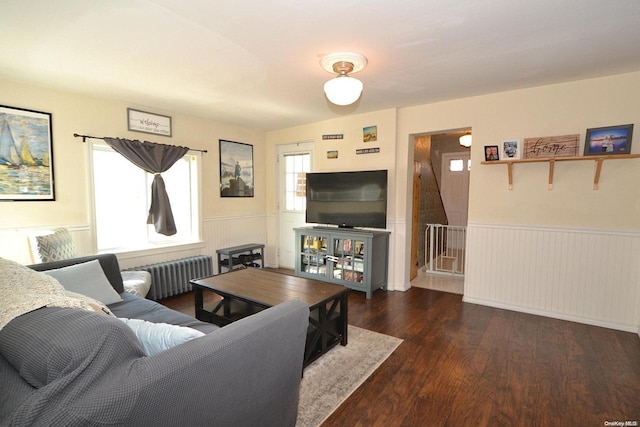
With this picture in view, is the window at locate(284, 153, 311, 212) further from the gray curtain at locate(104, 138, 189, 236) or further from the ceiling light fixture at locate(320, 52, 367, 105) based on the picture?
the ceiling light fixture at locate(320, 52, 367, 105)

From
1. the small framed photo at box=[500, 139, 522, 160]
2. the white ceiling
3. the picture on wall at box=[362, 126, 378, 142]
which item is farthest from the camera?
the picture on wall at box=[362, 126, 378, 142]

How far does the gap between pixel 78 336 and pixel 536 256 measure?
12.5ft

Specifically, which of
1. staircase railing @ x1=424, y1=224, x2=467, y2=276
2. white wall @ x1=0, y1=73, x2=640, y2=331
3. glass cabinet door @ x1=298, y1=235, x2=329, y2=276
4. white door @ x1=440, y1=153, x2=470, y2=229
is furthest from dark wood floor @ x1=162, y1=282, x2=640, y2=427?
white door @ x1=440, y1=153, x2=470, y2=229

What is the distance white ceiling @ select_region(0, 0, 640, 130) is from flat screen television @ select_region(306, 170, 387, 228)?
118cm

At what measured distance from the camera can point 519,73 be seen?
9.06 feet

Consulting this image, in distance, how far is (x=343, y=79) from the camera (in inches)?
88.6

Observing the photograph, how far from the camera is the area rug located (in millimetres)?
1857

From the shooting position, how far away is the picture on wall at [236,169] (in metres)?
4.67

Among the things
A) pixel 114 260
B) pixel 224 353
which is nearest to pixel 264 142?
pixel 114 260

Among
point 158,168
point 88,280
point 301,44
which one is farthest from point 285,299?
point 158,168

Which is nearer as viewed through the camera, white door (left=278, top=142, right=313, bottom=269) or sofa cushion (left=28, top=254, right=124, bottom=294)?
sofa cushion (left=28, top=254, right=124, bottom=294)

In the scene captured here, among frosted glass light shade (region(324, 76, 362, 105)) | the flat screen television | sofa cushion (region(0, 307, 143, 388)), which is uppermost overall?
frosted glass light shade (region(324, 76, 362, 105))

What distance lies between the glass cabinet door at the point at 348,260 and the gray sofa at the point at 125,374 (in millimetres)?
2683

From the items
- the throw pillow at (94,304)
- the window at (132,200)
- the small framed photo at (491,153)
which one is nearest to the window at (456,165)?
the small framed photo at (491,153)
